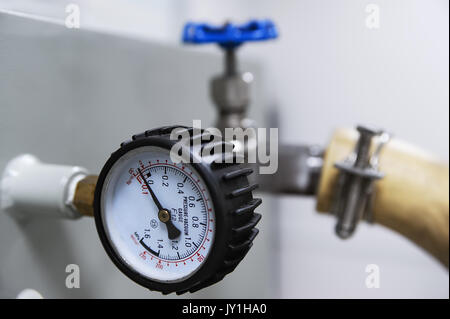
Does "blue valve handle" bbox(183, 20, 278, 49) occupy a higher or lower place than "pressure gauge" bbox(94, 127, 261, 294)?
higher

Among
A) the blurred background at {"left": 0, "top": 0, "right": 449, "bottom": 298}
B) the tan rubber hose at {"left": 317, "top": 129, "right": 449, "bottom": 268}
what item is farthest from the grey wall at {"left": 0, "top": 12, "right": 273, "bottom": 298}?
the tan rubber hose at {"left": 317, "top": 129, "right": 449, "bottom": 268}

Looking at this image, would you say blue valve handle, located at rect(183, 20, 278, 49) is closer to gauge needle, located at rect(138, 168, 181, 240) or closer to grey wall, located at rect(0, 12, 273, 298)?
grey wall, located at rect(0, 12, 273, 298)

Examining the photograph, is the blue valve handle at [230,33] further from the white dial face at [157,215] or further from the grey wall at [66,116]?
the white dial face at [157,215]

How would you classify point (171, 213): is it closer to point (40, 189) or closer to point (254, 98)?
point (40, 189)

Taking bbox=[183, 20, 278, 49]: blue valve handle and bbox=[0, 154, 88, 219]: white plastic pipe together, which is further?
bbox=[183, 20, 278, 49]: blue valve handle

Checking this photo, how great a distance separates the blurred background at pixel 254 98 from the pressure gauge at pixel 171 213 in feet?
0.12

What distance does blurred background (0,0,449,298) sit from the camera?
0.29 metres

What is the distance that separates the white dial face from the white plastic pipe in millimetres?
65

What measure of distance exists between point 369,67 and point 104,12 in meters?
0.30

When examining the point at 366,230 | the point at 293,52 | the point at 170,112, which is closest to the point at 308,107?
the point at 293,52

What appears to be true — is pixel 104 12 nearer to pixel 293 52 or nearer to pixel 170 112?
pixel 170 112

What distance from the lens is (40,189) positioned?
0.91ft

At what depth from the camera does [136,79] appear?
39 cm

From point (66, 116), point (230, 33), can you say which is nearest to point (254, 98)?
point (230, 33)
